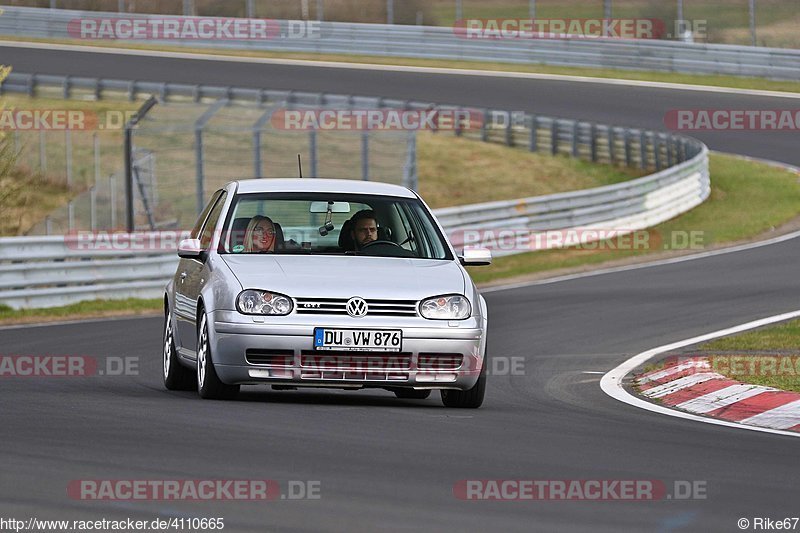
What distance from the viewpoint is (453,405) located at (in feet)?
34.7

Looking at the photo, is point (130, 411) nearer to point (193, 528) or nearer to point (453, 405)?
point (453, 405)

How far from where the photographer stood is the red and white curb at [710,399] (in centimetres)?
989

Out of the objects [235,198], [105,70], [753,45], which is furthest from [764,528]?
[105,70]

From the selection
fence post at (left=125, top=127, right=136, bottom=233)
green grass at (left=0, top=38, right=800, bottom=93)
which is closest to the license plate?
fence post at (left=125, top=127, right=136, bottom=233)

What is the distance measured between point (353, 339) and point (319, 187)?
5.28 ft

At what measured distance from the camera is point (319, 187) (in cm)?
1101

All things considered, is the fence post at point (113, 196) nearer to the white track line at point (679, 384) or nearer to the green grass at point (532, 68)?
the white track line at point (679, 384)

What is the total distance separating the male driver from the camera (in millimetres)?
10781

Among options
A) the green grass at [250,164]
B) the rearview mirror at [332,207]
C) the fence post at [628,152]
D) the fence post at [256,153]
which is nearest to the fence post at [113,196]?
the green grass at [250,164]

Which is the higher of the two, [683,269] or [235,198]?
[235,198]

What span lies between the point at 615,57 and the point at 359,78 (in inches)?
303

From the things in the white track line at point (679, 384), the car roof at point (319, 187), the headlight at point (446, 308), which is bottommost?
the white track line at point (679, 384)

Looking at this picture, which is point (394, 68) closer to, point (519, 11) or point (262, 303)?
point (519, 11)

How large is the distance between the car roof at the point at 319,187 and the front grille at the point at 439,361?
154 centimetres
